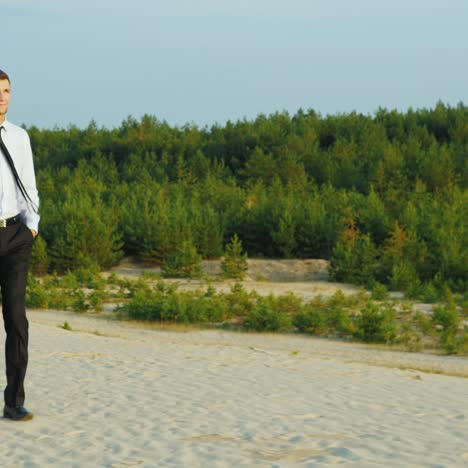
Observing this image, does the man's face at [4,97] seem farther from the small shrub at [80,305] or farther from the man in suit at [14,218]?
the small shrub at [80,305]

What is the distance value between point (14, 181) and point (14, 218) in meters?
0.26

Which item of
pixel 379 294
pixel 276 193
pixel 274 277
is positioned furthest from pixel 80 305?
pixel 276 193

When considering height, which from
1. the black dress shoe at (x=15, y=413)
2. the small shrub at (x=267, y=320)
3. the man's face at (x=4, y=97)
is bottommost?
the black dress shoe at (x=15, y=413)

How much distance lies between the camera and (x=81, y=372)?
9992mm

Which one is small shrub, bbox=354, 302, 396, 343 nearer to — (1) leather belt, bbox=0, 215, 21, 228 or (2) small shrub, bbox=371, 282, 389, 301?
(2) small shrub, bbox=371, 282, 389, 301

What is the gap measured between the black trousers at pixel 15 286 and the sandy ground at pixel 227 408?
533 millimetres

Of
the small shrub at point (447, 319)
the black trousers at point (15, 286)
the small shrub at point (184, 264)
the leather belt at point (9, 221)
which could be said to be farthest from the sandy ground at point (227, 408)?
the small shrub at point (184, 264)

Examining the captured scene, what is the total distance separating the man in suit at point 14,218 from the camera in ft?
21.8

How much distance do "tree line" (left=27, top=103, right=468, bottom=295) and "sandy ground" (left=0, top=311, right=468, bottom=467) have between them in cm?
663

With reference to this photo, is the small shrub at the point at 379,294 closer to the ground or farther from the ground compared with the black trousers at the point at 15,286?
closer to the ground

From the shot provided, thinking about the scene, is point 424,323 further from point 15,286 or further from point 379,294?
point 15,286

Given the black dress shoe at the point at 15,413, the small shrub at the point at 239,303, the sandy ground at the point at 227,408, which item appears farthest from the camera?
the small shrub at the point at 239,303

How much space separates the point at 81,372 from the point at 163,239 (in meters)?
11.0

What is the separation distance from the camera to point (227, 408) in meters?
7.94
